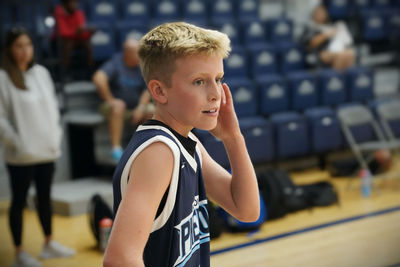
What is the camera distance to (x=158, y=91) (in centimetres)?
131

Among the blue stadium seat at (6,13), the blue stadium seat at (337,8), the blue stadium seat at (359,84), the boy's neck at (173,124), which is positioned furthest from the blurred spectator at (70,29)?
the boy's neck at (173,124)

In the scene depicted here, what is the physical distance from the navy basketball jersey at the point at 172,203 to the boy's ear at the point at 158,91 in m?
0.06

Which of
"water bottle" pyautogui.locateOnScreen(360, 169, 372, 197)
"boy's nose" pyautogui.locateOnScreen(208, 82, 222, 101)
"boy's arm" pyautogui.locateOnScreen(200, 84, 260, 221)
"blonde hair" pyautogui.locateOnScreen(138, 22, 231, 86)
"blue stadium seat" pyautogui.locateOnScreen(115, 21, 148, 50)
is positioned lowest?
"water bottle" pyautogui.locateOnScreen(360, 169, 372, 197)

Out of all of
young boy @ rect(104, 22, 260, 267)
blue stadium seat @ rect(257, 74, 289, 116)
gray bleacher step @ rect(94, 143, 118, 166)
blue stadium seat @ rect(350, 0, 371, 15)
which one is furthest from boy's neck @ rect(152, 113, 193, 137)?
blue stadium seat @ rect(350, 0, 371, 15)

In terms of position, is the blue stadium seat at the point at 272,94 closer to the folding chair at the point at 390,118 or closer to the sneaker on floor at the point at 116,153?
the folding chair at the point at 390,118

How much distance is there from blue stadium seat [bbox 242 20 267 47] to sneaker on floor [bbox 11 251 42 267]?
443cm

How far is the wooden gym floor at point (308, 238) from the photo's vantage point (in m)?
3.10

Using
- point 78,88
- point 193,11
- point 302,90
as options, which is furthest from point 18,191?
point 193,11

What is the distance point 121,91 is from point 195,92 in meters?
4.67

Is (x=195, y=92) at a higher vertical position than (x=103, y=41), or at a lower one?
higher

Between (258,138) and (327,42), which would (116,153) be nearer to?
(258,138)

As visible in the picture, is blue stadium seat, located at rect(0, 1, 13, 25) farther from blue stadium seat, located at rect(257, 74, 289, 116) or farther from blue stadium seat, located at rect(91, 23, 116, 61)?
blue stadium seat, located at rect(257, 74, 289, 116)

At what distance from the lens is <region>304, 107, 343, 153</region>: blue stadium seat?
6668 mm

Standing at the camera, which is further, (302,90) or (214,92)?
(302,90)
